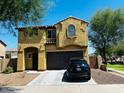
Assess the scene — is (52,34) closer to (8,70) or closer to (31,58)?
(31,58)

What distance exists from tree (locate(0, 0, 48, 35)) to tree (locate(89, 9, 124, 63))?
101 feet

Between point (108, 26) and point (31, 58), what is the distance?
61.5 feet

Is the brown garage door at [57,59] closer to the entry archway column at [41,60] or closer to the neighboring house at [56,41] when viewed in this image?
the neighboring house at [56,41]

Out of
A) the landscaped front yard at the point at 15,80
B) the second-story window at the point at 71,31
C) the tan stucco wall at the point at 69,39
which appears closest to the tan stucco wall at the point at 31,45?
the tan stucco wall at the point at 69,39

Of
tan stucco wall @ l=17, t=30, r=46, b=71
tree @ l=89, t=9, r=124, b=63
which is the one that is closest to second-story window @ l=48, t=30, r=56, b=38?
tan stucco wall @ l=17, t=30, r=46, b=71

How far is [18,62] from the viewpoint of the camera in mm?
32969

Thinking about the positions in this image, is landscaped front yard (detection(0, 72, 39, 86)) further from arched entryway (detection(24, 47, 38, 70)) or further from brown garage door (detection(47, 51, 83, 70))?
brown garage door (detection(47, 51, 83, 70))

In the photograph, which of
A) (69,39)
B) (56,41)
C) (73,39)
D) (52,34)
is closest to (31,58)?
(56,41)

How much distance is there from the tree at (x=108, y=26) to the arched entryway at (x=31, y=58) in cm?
1729

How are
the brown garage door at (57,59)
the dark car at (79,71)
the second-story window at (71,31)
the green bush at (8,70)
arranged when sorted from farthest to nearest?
the brown garage door at (57,59)
the second-story window at (71,31)
the green bush at (8,70)
the dark car at (79,71)

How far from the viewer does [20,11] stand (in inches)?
648

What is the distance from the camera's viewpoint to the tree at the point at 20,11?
15.8 meters

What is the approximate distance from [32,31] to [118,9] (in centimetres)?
3270

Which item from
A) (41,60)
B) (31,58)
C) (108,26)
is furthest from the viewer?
(108,26)
